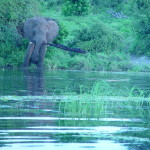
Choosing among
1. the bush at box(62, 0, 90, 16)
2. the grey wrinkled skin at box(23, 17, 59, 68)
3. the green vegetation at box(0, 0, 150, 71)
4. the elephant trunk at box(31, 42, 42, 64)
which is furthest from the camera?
the bush at box(62, 0, 90, 16)

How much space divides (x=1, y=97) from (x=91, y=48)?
2382cm

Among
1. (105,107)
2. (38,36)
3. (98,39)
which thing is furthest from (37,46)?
(105,107)

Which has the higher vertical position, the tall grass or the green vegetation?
the green vegetation

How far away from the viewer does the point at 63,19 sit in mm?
45438

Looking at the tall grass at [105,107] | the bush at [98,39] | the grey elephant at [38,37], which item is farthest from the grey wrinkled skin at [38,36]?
the tall grass at [105,107]

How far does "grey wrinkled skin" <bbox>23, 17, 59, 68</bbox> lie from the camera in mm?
33844

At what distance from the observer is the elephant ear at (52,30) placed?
3503cm

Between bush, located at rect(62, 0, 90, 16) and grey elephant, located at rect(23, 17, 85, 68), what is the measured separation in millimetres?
11141

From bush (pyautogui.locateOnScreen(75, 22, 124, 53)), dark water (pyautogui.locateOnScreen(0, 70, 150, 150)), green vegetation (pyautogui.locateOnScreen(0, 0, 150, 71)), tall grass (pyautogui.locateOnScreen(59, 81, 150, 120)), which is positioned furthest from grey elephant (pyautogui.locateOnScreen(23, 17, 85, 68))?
tall grass (pyautogui.locateOnScreen(59, 81, 150, 120))

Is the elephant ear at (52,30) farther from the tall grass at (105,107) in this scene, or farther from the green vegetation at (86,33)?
the tall grass at (105,107)

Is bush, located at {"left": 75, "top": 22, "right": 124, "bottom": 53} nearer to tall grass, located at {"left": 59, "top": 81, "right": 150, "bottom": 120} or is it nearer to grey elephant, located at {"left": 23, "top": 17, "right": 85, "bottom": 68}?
grey elephant, located at {"left": 23, "top": 17, "right": 85, "bottom": 68}

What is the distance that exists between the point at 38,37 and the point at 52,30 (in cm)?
112

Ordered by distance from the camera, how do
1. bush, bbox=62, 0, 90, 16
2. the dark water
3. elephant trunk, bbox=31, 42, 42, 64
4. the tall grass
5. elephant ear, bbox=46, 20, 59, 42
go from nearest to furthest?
1. the dark water
2. the tall grass
3. elephant trunk, bbox=31, 42, 42, 64
4. elephant ear, bbox=46, 20, 59, 42
5. bush, bbox=62, 0, 90, 16

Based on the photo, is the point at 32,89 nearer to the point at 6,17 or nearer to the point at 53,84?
the point at 53,84
